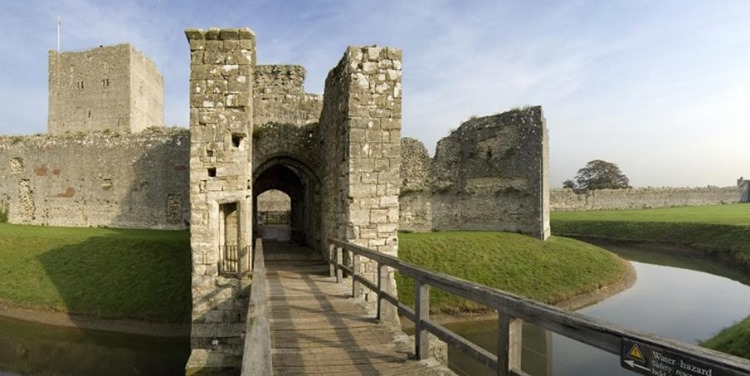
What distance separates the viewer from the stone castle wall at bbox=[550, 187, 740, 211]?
135 ft

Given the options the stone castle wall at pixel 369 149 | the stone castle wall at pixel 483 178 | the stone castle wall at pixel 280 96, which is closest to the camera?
the stone castle wall at pixel 369 149

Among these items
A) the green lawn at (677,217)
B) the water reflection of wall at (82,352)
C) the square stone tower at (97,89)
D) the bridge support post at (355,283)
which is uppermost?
the square stone tower at (97,89)

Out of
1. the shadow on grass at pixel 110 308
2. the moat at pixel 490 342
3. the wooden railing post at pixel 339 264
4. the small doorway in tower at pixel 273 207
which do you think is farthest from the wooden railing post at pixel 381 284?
the small doorway in tower at pixel 273 207

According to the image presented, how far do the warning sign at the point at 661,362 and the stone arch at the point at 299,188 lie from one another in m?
10.7

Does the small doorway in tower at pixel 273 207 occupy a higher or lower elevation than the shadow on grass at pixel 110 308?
higher

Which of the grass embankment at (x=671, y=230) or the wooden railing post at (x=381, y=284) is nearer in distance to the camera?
the wooden railing post at (x=381, y=284)

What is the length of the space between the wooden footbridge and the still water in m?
4.57

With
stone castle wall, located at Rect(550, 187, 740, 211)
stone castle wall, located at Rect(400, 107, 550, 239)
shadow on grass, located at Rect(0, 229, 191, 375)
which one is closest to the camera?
shadow on grass, located at Rect(0, 229, 191, 375)

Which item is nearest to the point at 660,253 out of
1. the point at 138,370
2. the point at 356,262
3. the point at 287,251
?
the point at 287,251

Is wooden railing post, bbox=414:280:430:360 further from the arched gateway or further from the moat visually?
the moat

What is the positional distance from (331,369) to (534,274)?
13.8 m

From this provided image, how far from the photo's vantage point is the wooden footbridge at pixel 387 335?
244 centimetres

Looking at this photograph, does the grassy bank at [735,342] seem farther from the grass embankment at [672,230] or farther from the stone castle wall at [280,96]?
the stone castle wall at [280,96]

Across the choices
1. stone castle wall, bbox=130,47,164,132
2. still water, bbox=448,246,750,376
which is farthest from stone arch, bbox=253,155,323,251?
stone castle wall, bbox=130,47,164,132
